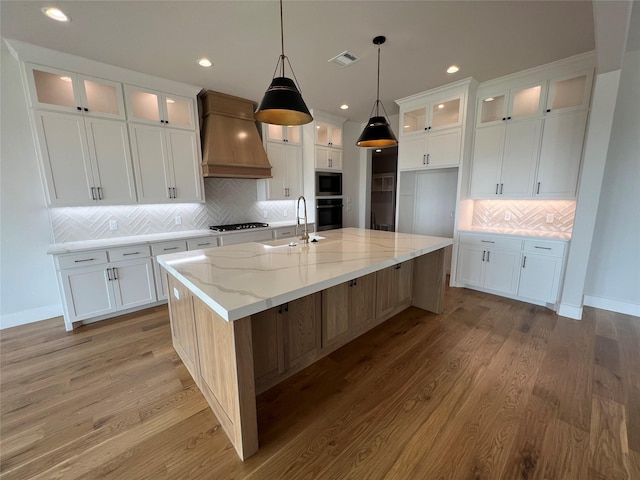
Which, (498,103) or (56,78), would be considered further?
(498,103)

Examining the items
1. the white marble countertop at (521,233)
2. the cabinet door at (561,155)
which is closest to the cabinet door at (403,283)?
the white marble countertop at (521,233)

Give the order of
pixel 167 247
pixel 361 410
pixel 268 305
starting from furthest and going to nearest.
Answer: pixel 167 247 < pixel 361 410 < pixel 268 305

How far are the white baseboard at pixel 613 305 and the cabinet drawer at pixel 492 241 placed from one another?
42.1 inches

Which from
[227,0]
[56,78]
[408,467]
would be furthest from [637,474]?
[56,78]

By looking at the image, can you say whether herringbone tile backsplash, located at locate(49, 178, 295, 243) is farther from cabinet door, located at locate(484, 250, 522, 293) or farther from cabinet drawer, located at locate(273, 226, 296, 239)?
cabinet door, located at locate(484, 250, 522, 293)

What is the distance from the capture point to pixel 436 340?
2.49 metres

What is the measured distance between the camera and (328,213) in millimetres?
4996

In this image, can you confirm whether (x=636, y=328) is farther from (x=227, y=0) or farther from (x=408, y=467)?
(x=227, y=0)

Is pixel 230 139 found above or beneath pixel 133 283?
above

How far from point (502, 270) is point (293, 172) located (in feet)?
11.5

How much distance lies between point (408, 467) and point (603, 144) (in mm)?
3395

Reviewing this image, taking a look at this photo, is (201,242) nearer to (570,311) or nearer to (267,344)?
(267,344)

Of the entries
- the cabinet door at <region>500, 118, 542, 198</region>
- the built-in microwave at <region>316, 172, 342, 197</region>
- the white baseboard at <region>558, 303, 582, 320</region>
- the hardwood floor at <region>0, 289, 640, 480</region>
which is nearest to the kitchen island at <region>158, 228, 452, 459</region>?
the hardwood floor at <region>0, 289, 640, 480</region>

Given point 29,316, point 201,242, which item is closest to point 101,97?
point 201,242
